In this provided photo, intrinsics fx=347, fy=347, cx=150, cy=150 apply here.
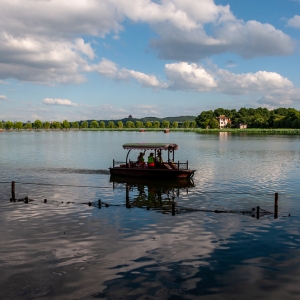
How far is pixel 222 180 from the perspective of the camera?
126ft

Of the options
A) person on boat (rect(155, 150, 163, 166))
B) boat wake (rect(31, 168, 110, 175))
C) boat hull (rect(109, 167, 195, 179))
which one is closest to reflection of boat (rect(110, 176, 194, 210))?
boat hull (rect(109, 167, 195, 179))

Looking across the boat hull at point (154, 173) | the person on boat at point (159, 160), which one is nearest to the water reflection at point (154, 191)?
the boat hull at point (154, 173)

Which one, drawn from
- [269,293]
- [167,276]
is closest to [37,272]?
[167,276]

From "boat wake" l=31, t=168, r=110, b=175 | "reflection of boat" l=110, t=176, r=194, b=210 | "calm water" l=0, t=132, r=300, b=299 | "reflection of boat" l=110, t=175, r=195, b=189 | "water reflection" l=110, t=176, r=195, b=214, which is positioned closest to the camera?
"calm water" l=0, t=132, r=300, b=299

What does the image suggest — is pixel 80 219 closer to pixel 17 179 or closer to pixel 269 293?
pixel 269 293

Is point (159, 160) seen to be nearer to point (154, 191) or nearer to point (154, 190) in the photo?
point (154, 190)

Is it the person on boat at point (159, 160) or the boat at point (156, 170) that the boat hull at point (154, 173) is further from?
the person on boat at point (159, 160)

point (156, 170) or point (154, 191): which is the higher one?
point (156, 170)

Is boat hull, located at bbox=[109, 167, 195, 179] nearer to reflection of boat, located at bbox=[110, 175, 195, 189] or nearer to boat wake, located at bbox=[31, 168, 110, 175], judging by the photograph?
reflection of boat, located at bbox=[110, 175, 195, 189]

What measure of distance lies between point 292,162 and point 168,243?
41971 millimetres

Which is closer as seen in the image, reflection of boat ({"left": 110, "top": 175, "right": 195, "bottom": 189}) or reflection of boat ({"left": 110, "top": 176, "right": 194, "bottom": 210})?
reflection of boat ({"left": 110, "top": 176, "right": 194, "bottom": 210})

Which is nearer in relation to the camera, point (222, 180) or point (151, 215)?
point (151, 215)

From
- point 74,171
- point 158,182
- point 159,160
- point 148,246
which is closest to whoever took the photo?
point 148,246

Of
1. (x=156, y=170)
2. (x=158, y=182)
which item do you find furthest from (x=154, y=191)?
(x=156, y=170)
